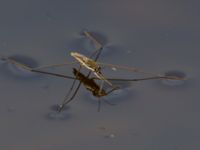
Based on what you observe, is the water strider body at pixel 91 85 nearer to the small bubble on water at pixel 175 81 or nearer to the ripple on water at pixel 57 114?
the ripple on water at pixel 57 114

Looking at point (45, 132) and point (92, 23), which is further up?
point (92, 23)

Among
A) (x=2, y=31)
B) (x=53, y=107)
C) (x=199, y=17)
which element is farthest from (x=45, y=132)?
(x=199, y=17)

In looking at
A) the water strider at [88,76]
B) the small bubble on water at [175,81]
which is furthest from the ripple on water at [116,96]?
the small bubble on water at [175,81]

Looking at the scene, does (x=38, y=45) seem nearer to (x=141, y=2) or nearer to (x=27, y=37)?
(x=27, y=37)

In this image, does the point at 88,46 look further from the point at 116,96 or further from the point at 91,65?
the point at 116,96

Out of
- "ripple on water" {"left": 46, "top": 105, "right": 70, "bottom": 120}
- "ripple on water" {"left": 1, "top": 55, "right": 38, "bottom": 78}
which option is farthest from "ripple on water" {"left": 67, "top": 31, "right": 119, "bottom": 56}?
"ripple on water" {"left": 46, "top": 105, "right": 70, "bottom": 120}
